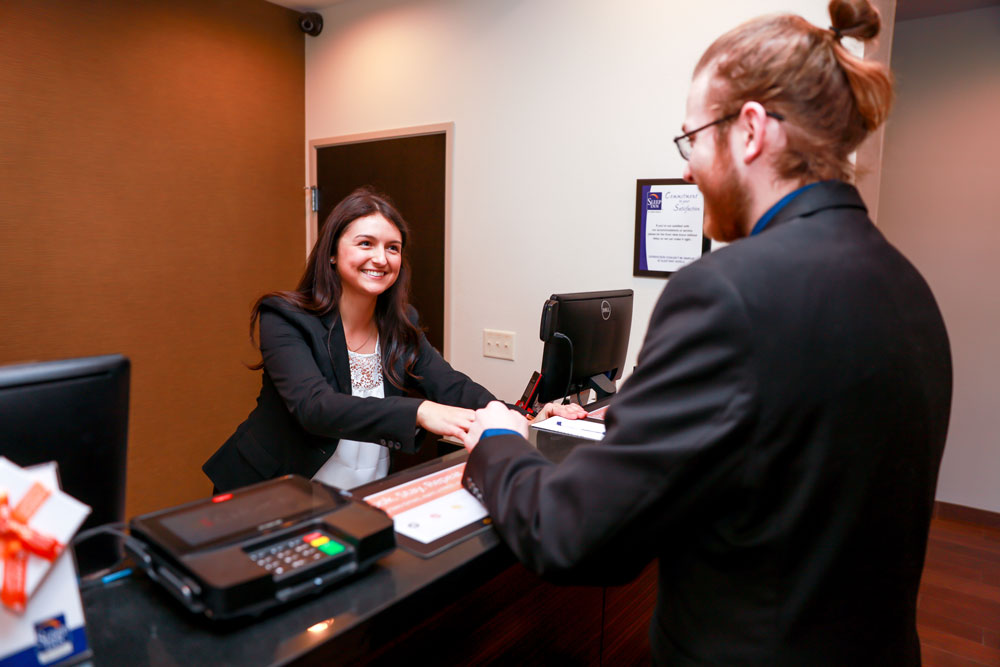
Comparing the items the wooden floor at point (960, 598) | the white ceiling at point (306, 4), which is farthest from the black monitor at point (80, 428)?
the white ceiling at point (306, 4)

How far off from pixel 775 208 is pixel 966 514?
3707mm

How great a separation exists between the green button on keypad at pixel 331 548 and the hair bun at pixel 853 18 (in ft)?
3.36

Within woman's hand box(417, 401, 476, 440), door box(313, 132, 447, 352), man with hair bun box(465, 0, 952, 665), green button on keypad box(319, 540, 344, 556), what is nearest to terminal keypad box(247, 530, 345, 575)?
green button on keypad box(319, 540, 344, 556)

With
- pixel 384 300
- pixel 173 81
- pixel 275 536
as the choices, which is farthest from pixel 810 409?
pixel 173 81

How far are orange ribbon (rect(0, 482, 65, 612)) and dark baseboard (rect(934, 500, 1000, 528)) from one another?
13.9ft

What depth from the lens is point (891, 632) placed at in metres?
0.89

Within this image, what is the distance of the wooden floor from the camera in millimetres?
2473

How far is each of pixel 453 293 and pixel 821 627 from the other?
2.66m

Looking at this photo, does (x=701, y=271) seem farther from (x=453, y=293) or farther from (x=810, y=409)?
(x=453, y=293)

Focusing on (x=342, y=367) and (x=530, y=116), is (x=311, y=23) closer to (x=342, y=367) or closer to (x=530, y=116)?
(x=530, y=116)

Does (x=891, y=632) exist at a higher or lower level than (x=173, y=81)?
lower

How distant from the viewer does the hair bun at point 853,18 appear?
960 mm

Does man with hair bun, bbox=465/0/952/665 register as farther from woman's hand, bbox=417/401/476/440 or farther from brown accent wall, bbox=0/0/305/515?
brown accent wall, bbox=0/0/305/515

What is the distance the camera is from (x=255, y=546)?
2.90ft
